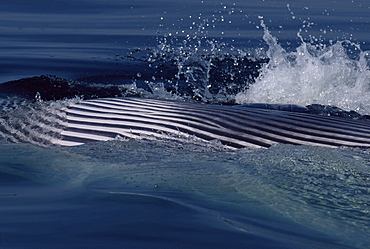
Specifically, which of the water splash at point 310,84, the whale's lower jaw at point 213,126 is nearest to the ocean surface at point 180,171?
the water splash at point 310,84

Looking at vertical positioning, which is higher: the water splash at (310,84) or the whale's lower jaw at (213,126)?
the water splash at (310,84)

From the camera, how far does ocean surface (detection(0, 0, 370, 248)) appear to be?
99.0 inches

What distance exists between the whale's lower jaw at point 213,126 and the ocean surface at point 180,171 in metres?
0.23

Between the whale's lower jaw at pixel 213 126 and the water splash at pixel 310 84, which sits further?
the water splash at pixel 310 84

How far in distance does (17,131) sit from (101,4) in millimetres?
13367

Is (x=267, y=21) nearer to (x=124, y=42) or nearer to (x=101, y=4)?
(x=124, y=42)

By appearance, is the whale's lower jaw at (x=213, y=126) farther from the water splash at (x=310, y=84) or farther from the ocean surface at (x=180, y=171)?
the water splash at (x=310, y=84)

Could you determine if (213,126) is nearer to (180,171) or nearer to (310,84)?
(180,171)

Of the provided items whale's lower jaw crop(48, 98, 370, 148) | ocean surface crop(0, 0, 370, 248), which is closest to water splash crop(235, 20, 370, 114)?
ocean surface crop(0, 0, 370, 248)

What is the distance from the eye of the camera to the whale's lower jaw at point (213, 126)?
478 centimetres

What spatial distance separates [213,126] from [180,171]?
141 cm

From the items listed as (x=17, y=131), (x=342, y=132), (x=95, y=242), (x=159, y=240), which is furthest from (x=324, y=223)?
(x=17, y=131)

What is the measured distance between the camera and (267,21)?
1513 cm

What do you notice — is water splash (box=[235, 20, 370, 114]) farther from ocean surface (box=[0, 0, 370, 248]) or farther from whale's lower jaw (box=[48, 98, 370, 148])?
whale's lower jaw (box=[48, 98, 370, 148])
